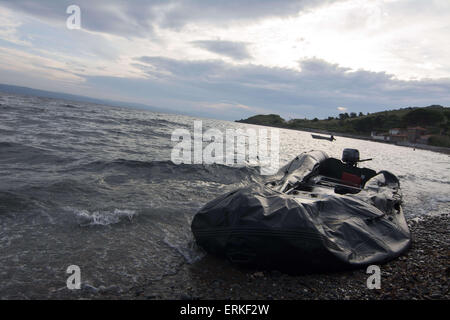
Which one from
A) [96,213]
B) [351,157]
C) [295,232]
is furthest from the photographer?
[351,157]

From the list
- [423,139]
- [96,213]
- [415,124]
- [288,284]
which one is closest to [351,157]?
[288,284]

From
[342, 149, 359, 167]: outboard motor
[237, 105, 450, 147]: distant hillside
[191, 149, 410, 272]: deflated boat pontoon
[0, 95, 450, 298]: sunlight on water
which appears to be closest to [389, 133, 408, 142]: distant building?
[237, 105, 450, 147]: distant hillside

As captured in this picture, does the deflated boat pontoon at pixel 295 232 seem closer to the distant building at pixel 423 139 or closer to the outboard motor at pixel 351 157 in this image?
the outboard motor at pixel 351 157

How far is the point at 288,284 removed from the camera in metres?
3.74

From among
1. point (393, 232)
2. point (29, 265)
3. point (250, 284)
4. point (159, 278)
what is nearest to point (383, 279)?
point (393, 232)

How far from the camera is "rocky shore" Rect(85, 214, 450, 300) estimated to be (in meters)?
3.50

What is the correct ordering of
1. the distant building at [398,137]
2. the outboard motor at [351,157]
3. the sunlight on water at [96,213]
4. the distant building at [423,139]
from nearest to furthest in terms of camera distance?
the sunlight on water at [96,213] → the outboard motor at [351,157] → the distant building at [423,139] → the distant building at [398,137]

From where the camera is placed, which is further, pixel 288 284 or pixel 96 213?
pixel 96 213

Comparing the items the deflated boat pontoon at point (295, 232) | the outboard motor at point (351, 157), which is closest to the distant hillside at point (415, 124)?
the outboard motor at point (351, 157)

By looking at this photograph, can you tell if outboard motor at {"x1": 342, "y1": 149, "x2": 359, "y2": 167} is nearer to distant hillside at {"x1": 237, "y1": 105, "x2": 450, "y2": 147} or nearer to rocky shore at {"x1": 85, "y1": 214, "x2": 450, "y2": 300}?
rocky shore at {"x1": 85, "y1": 214, "x2": 450, "y2": 300}

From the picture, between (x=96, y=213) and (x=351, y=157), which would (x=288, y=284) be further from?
(x=351, y=157)

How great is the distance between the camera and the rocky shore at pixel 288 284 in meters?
3.50

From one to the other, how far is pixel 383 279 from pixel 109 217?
17.9 ft

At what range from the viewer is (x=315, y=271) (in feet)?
12.8
